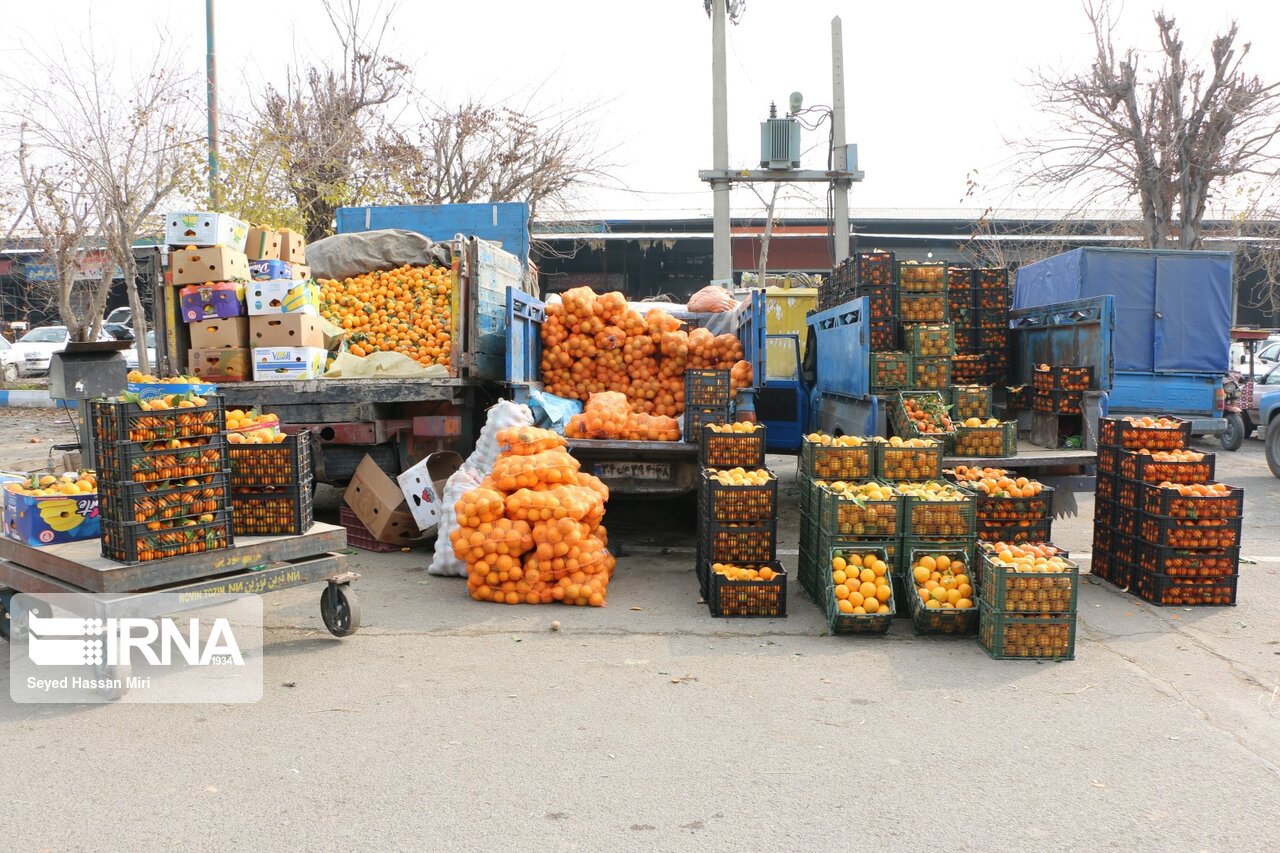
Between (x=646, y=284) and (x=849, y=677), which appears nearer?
(x=849, y=677)

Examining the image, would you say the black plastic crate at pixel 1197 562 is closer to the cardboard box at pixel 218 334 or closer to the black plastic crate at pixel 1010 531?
the black plastic crate at pixel 1010 531

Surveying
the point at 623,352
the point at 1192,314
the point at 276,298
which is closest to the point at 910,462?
the point at 623,352

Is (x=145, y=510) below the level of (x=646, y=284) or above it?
below

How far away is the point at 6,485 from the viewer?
547 centimetres

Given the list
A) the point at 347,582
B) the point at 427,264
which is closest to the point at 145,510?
the point at 347,582

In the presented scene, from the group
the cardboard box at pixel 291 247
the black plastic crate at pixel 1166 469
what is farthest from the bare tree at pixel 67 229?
the black plastic crate at pixel 1166 469

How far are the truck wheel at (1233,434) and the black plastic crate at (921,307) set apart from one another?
9.49 m

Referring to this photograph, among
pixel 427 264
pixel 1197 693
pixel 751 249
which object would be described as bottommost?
pixel 1197 693

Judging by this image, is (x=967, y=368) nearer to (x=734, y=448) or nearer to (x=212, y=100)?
(x=734, y=448)

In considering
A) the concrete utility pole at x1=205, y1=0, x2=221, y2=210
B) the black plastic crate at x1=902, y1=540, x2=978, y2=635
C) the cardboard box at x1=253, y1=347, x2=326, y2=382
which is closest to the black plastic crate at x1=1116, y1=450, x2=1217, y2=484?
the black plastic crate at x1=902, y1=540, x2=978, y2=635

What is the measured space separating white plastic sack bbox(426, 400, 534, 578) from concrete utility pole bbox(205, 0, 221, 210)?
987 centimetres

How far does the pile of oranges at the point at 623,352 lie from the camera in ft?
30.8

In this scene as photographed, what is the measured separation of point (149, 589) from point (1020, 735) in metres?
4.33

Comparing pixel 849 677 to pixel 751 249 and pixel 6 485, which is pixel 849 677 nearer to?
pixel 6 485
